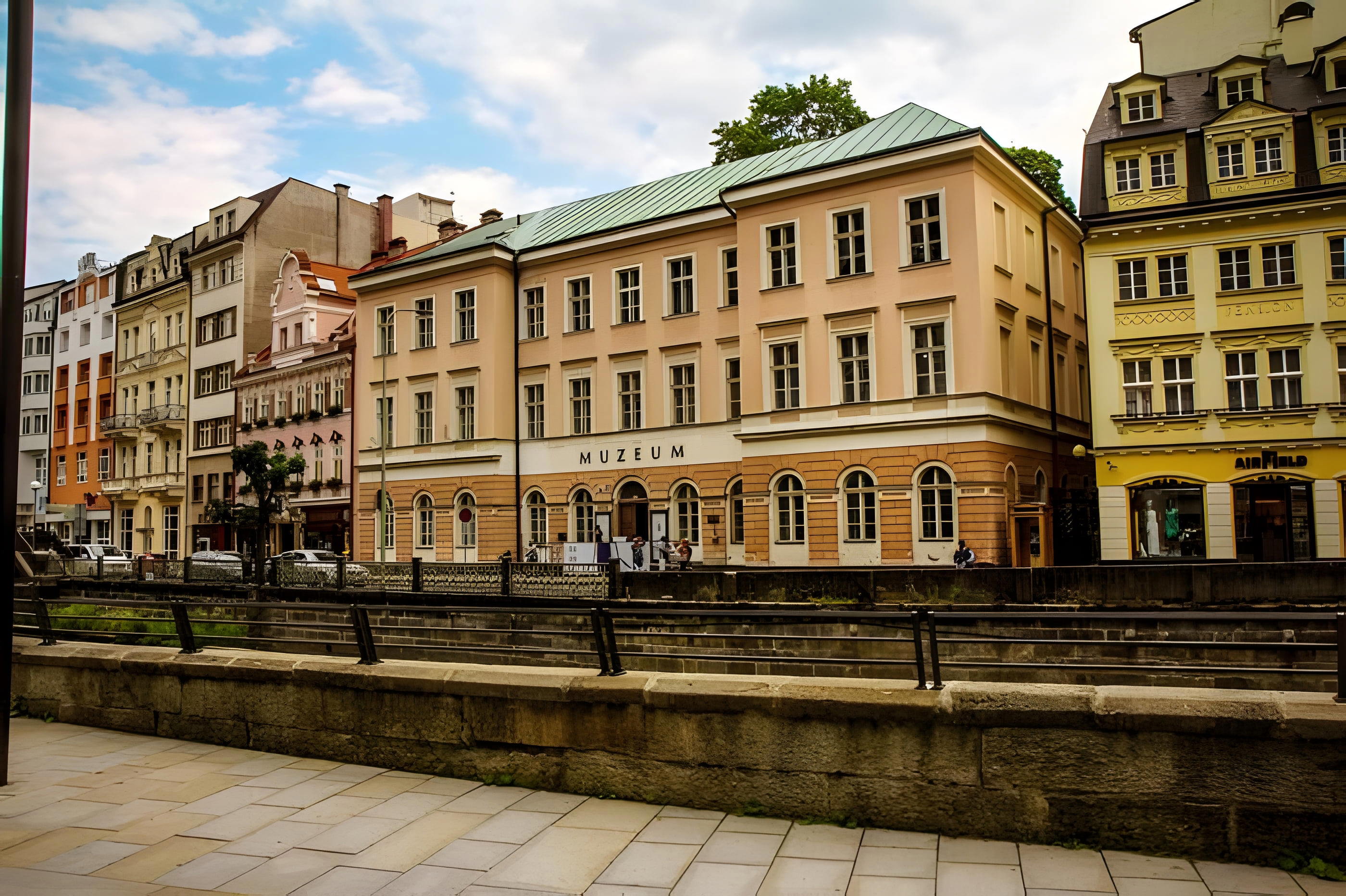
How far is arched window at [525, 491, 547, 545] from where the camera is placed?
39.3 metres

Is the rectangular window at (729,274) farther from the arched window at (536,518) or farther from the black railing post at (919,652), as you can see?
the black railing post at (919,652)

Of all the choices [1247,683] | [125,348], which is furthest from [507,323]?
[125,348]

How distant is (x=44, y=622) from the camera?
11.5 m

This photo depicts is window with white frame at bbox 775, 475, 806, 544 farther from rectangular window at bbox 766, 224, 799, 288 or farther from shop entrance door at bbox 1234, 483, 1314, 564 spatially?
shop entrance door at bbox 1234, 483, 1314, 564

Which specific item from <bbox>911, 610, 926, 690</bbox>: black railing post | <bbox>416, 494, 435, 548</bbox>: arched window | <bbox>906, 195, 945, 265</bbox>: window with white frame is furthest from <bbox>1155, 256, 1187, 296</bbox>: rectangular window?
<bbox>911, 610, 926, 690</bbox>: black railing post

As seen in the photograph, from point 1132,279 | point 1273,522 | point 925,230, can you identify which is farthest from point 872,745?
point 1132,279

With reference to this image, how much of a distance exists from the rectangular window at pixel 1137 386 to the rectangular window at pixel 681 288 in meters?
14.4

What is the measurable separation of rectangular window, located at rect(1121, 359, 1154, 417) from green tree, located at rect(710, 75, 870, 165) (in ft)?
64.0

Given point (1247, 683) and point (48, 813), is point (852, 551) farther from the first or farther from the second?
point (48, 813)

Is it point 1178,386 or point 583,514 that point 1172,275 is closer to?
point 1178,386

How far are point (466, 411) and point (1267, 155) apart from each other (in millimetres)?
29040

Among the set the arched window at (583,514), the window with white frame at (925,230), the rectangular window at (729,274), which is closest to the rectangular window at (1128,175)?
the window with white frame at (925,230)

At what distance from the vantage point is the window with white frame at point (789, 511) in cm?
3197

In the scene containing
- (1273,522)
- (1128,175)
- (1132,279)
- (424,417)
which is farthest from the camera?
(424,417)
